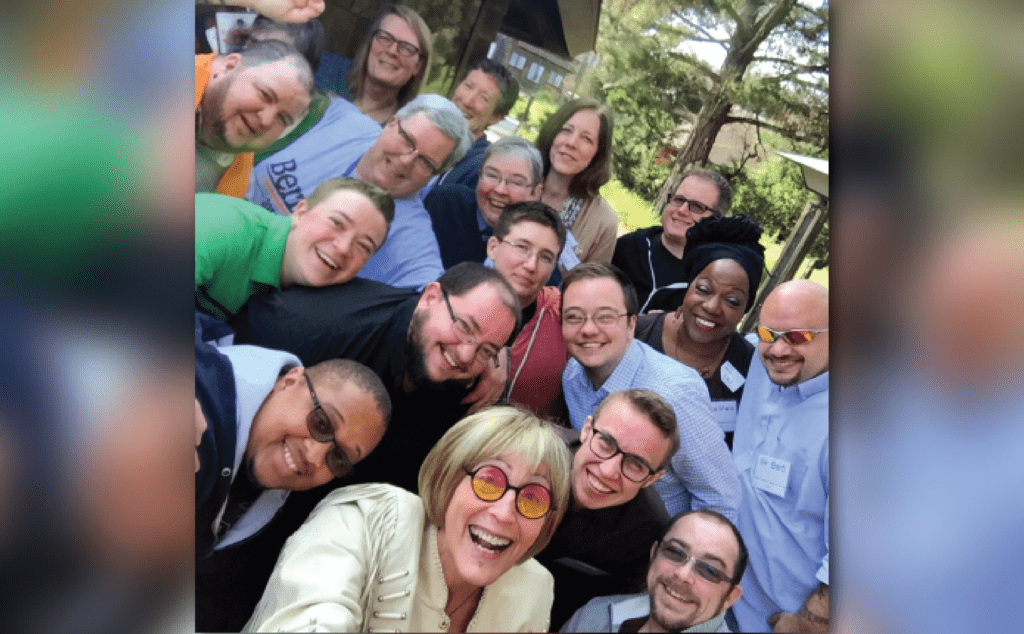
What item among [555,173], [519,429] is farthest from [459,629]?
[555,173]

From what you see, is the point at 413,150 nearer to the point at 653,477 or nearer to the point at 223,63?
the point at 223,63

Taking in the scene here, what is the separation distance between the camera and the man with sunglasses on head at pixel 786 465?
2.66 m

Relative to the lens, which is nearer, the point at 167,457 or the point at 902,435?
the point at 167,457

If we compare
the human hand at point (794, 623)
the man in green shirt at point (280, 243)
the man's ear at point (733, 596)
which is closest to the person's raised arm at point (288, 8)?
the man in green shirt at point (280, 243)

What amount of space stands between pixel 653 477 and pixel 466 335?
72 cm

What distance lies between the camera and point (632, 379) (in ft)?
8.64

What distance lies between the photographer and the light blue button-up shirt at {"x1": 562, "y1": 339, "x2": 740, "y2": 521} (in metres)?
2.60

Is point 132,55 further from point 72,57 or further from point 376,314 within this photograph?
point 376,314

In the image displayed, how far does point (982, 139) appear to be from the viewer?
283 cm

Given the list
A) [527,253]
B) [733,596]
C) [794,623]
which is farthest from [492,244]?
[794,623]

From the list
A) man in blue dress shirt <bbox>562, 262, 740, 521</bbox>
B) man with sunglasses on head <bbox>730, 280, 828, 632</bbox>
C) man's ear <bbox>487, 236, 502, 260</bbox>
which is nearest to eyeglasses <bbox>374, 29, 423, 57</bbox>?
man's ear <bbox>487, 236, 502, 260</bbox>

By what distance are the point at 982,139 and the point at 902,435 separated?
1.02 m

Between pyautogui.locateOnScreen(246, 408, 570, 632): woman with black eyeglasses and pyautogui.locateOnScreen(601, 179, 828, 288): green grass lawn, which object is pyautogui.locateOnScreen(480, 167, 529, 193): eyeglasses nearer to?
pyautogui.locateOnScreen(601, 179, 828, 288): green grass lawn

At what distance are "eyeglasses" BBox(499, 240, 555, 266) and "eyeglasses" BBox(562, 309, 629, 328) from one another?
0.17m
